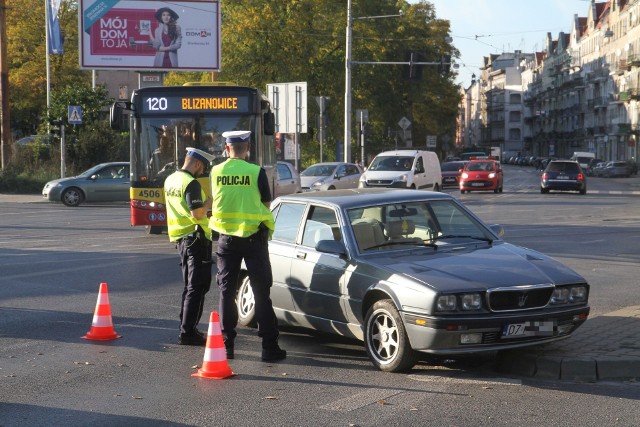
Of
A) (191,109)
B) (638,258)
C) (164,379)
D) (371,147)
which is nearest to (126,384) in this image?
(164,379)

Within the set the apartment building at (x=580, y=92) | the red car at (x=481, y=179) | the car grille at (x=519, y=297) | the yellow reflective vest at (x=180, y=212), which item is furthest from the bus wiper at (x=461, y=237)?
the apartment building at (x=580, y=92)

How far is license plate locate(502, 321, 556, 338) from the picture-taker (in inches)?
322

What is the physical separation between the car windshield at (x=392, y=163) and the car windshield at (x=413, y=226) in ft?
93.5

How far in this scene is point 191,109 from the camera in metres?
20.6

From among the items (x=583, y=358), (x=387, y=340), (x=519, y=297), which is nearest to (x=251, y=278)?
(x=387, y=340)

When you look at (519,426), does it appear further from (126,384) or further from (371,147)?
(371,147)

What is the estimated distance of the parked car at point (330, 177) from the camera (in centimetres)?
3853

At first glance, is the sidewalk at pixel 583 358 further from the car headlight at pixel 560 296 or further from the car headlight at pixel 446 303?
the car headlight at pixel 446 303

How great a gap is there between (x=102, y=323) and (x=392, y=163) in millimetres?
29097

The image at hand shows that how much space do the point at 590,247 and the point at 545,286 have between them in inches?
461

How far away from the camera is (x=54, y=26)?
5197cm

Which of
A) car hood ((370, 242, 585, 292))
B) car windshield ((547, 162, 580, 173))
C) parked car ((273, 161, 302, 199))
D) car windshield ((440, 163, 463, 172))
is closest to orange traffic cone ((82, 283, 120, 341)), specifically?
car hood ((370, 242, 585, 292))

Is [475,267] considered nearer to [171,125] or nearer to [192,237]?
[192,237]

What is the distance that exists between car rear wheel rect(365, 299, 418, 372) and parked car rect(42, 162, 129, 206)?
91.9 feet
